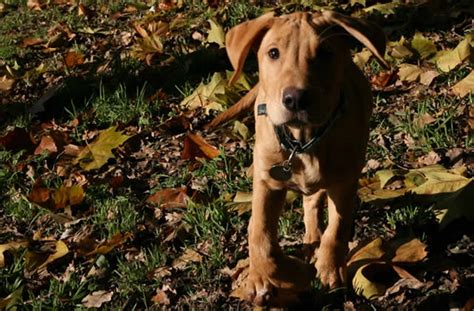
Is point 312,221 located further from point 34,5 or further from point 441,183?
point 34,5

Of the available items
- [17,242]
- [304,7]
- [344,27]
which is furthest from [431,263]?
[304,7]

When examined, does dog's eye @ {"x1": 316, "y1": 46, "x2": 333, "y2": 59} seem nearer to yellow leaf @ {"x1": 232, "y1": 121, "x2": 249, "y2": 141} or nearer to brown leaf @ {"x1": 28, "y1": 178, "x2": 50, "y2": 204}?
yellow leaf @ {"x1": 232, "y1": 121, "x2": 249, "y2": 141}

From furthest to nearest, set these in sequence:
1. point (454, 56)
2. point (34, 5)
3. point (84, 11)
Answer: point (34, 5) → point (84, 11) → point (454, 56)

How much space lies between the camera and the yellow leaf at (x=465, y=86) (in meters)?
4.30

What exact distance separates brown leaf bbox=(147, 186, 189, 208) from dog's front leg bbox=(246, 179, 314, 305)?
0.89 meters

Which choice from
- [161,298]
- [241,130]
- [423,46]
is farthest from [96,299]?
[423,46]

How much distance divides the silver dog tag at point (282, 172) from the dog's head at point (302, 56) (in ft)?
0.74

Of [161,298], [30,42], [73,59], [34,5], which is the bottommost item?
[34,5]

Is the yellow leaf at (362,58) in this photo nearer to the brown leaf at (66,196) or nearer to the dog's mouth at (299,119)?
the brown leaf at (66,196)

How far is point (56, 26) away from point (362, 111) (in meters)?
4.30

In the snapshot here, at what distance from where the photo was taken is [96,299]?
3250mm

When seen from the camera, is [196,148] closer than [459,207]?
No

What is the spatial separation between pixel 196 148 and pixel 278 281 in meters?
1.54

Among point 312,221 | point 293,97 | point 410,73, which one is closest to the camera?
point 293,97
